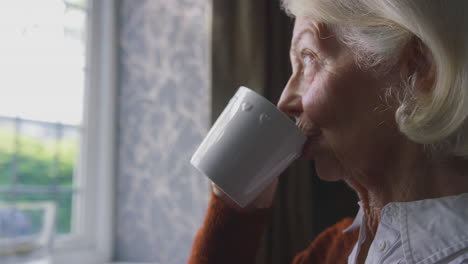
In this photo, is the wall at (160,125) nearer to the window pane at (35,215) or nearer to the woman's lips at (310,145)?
the window pane at (35,215)

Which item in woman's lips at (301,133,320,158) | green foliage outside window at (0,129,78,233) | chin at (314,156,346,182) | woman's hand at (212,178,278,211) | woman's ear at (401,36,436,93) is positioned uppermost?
woman's ear at (401,36,436,93)

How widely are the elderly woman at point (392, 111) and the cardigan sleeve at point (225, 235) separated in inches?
8.8

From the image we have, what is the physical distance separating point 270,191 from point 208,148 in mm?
246

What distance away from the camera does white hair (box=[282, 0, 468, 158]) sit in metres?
0.53

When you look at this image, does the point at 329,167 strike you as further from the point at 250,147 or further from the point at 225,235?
the point at 225,235

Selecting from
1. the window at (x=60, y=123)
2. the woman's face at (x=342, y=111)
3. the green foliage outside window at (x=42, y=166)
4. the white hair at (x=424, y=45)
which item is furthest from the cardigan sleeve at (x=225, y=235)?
the green foliage outside window at (x=42, y=166)

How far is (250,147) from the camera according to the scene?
0.63m

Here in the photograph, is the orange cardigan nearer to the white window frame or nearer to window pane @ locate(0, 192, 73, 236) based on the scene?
window pane @ locate(0, 192, 73, 236)

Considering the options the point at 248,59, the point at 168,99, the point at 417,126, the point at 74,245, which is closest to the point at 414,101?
the point at 417,126

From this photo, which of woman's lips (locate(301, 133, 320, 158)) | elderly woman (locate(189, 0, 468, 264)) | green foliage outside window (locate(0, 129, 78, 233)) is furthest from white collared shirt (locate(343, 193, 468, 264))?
green foliage outside window (locate(0, 129, 78, 233))

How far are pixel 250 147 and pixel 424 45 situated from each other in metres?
0.27

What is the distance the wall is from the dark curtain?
0.28m

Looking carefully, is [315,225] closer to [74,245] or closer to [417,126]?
[74,245]

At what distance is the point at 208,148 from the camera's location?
2.16 ft
